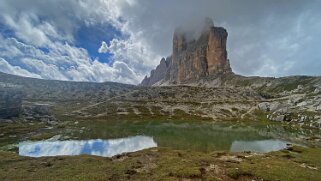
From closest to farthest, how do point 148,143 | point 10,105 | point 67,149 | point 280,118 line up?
point 67,149, point 148,143, point 10,105, point 280,118

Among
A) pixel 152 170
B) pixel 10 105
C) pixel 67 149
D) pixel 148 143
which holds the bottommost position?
pixel 67 149

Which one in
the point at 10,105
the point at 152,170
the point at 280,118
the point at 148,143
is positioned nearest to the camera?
the point at 152,170

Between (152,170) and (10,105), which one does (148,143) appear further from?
(10,105)

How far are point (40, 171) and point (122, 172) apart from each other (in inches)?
462

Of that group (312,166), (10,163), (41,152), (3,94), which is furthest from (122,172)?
(3,94)

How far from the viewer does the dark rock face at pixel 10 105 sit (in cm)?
15075

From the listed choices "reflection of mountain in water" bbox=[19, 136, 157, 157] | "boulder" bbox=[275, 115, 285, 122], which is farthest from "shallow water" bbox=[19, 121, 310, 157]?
"boulder" bbox=[275, 115, 285, 122]

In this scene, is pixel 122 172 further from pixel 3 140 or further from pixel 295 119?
pixel 295 119

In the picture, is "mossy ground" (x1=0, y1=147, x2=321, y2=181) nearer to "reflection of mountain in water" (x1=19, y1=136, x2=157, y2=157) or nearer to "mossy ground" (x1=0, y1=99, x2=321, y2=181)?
"mossy ground" (x1=0, y1=99, x2=321, y2=181)

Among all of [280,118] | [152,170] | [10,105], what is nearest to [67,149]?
[152,170]

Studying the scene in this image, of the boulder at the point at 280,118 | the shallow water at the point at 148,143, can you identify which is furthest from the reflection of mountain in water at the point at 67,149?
the boulder at the point at 280,118

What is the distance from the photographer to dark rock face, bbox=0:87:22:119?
150750mm

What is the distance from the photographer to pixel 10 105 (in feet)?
552

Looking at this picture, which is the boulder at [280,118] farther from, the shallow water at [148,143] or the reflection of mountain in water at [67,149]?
the reflection of mountain in water at [67,149]
